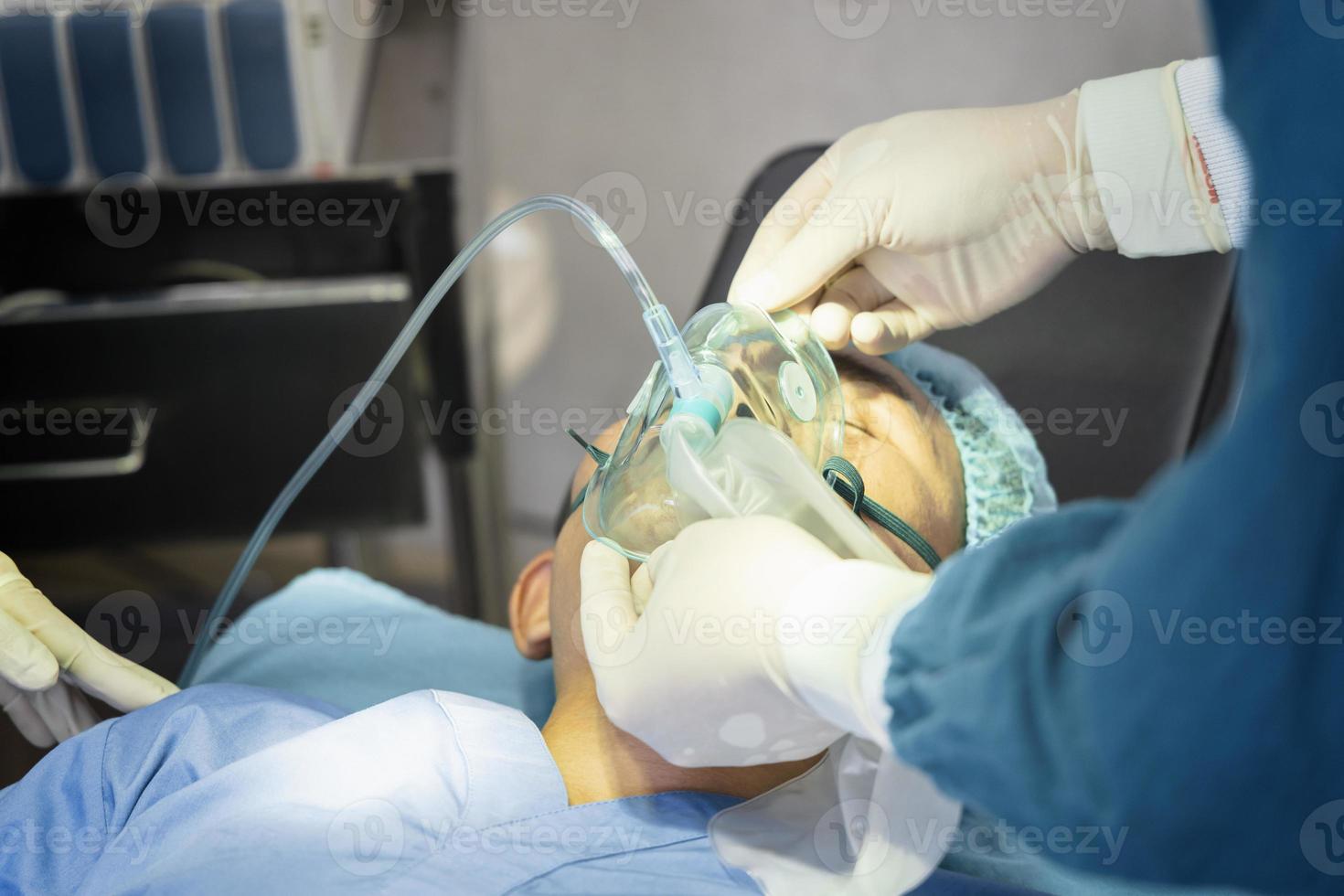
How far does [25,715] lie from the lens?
1.24 meters

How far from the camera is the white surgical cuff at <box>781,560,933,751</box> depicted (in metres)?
0.69

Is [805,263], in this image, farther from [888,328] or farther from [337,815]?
[337,815]

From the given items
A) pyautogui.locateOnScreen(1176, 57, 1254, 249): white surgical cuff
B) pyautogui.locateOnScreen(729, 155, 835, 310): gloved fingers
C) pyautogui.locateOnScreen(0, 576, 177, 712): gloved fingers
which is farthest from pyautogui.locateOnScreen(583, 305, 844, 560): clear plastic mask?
pyautogui.locateOnScreen(0, 576, 177, 712): gloved fingers

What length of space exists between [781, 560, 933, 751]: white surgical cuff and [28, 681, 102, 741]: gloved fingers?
2.88 ft

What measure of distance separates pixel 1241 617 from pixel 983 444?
0.76 metres

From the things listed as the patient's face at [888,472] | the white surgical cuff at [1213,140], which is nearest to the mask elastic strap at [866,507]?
the patient's face at [888,472]

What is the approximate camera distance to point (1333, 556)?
548mm

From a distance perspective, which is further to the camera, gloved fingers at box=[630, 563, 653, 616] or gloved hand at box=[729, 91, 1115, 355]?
gloved hand at box=[729, 91, 1115, 355]

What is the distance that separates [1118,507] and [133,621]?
2326 millimetres

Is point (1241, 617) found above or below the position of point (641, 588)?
above

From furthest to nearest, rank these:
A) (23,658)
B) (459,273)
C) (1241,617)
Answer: (459,273), (23,658), (1241,617)

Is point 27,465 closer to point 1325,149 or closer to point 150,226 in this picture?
point 150,226

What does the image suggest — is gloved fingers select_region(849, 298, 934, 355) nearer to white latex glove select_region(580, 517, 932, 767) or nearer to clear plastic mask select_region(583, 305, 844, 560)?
clear plastic mask select_region(583, 305, 844, 560)

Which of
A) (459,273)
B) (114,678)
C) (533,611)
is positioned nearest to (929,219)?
(459,273)
